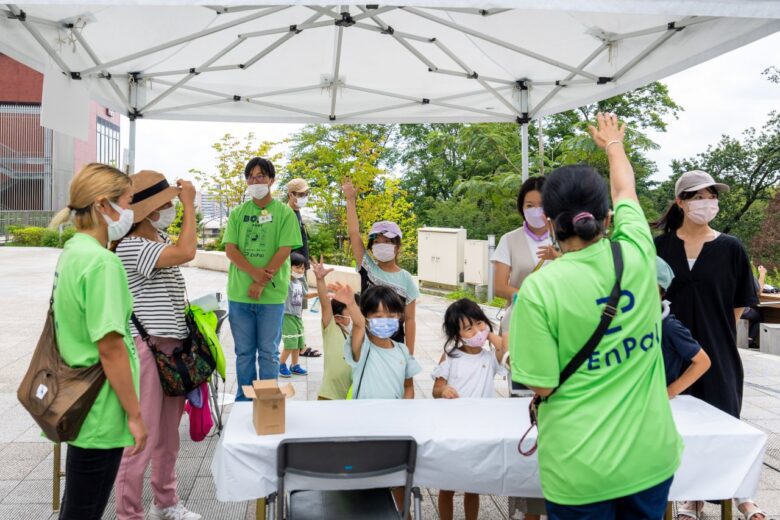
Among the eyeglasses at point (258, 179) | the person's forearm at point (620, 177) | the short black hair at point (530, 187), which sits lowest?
the person's forearm at point (620, 177)

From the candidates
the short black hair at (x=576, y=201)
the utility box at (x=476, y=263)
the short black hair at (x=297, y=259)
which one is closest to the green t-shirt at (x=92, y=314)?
the short black hair at (x=576, y=201)

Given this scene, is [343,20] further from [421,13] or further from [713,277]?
[713,277]

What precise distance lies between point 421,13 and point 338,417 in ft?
12.7

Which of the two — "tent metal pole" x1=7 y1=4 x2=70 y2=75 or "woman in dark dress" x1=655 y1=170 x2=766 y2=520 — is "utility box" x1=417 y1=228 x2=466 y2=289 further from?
"woman in dark dress" x1=655 y1=170 x2=766 y2=520

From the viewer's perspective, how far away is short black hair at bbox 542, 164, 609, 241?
1.90 meters

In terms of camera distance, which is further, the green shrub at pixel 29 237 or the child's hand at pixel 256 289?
the green shrub at pixel 29 237

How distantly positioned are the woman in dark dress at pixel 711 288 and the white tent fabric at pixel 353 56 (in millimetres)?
1241

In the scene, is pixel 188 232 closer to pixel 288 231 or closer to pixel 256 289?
pixel 256 289

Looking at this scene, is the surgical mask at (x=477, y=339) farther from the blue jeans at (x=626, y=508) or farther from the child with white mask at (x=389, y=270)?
the blue jeans at (x=626, y=508)

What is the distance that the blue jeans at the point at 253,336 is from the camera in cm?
476

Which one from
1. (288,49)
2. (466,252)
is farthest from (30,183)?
(288,49)

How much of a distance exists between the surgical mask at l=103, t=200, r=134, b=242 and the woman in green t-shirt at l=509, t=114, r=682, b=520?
144cm

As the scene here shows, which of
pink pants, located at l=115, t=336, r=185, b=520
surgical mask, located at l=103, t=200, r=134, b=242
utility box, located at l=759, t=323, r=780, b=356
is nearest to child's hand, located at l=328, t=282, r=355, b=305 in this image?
pink pants, located at l=115, t=336, r=185, b=520

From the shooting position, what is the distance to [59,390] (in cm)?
226
